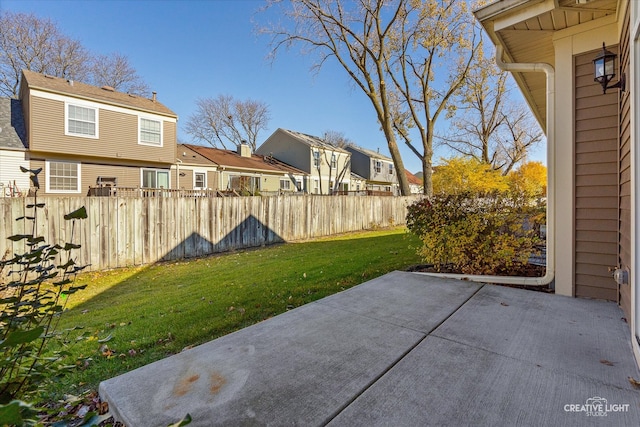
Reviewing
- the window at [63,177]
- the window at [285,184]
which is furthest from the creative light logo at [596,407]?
the window at [285,184]

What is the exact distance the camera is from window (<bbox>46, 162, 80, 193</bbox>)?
41.5 feet

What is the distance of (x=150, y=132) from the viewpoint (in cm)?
1539

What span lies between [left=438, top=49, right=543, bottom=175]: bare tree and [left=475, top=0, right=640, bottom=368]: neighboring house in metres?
17.1

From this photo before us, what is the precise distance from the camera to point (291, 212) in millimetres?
10812

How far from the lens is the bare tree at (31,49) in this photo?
1923 cm

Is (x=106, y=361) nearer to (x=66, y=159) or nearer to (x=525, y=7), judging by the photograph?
(x=525, y=7)

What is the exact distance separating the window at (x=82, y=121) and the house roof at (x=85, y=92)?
503 mm

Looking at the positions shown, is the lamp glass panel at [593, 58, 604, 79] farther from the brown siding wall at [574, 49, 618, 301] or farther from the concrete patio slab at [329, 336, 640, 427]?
the concrete patio slab at [329, 336, 640, 427]

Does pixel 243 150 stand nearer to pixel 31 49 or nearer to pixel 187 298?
pixel 31 49

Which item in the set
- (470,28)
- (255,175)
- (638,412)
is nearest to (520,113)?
(470,28)

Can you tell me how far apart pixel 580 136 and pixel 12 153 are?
1680 centimetres

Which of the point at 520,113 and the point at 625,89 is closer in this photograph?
the point at 625,89

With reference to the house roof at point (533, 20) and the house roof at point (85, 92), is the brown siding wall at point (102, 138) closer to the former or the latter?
the house roof at point (85, 92)

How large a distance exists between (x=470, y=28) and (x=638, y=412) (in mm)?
17795
